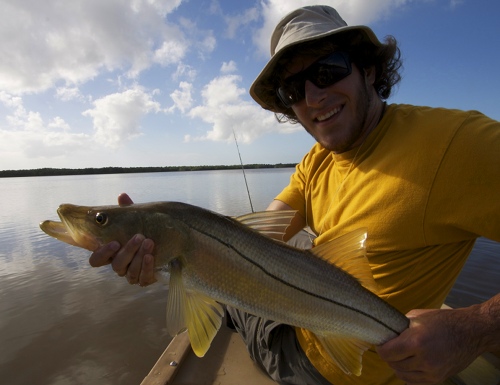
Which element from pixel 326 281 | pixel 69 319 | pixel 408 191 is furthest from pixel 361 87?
pixel 69 319

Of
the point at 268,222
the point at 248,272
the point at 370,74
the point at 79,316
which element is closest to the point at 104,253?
the point at 248,272

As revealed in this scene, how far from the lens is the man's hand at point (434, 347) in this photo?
1.92 meters

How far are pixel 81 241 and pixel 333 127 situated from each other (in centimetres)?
241

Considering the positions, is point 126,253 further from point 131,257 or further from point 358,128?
point 358,128

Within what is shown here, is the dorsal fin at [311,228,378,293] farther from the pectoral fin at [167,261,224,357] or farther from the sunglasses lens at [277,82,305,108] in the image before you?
the sunglasses lens at [277,82,305,108]

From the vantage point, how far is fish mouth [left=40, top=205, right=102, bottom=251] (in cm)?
231

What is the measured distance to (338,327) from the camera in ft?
7.20

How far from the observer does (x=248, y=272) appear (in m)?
2.22

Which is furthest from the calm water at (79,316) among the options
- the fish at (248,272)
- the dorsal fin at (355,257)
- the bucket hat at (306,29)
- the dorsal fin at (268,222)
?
the bucket hat at (306,29)

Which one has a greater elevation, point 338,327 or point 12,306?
→ point 338,327

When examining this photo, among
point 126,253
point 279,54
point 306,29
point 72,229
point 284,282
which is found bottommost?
point 284,282

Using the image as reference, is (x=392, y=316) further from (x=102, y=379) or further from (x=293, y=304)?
(x=102, y=379)

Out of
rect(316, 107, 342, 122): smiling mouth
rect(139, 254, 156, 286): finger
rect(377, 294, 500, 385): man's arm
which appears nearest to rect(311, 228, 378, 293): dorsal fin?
rect(377, 294, 500, 385): man's arm

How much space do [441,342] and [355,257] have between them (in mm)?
687
